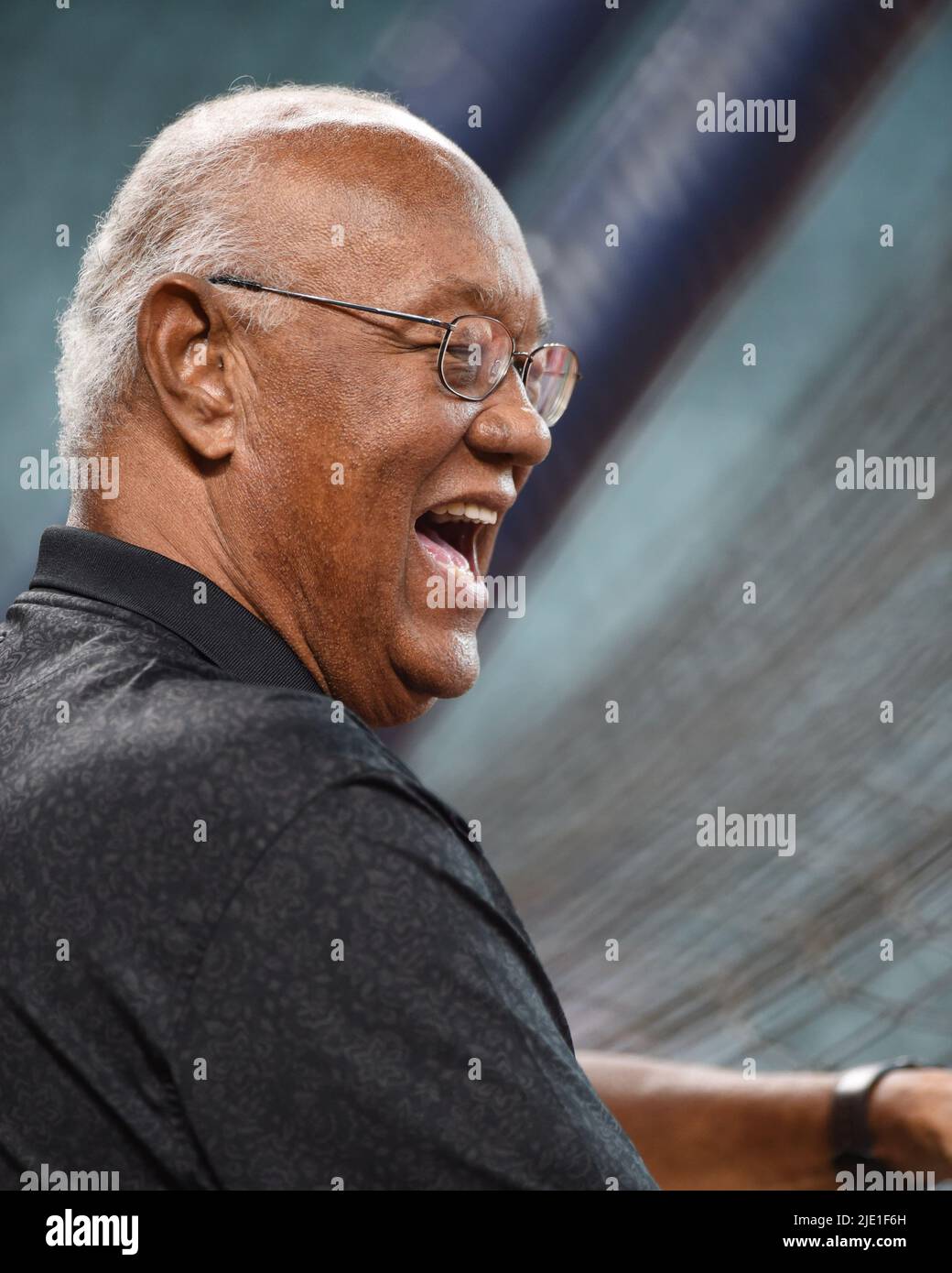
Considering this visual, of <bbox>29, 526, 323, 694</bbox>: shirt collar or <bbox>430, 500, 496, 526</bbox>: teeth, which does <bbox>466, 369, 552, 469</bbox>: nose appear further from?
<bbox>29, 526, 323, 694</bbox>: shirt collar

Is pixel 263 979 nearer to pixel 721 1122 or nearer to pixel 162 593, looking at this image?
pixel 162 593

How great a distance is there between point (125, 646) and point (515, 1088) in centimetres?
31

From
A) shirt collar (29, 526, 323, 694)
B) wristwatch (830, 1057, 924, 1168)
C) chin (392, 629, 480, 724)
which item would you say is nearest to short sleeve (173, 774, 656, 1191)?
shirt collar (29, 526, 323, 694)

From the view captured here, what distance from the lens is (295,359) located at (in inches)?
32.0

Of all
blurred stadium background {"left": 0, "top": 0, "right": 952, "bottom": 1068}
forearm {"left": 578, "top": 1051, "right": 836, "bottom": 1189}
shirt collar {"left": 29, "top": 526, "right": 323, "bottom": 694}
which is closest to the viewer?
shirt collar {"left": 29, "top": 526, "right": 323, "bottom": 694}

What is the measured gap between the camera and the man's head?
81 cm

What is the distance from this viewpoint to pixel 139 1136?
1.86 ft

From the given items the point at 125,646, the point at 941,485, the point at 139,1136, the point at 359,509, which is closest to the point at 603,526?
the point at 941,485

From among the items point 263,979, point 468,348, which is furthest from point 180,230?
point 263,979

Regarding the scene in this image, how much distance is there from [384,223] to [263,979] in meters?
0.49

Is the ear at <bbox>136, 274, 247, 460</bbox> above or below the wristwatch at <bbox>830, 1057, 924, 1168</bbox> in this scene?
above

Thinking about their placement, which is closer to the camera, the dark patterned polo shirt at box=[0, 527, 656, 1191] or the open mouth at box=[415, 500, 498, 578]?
the dark patterned polo shirt at box=[0, 527, 656, 1191]

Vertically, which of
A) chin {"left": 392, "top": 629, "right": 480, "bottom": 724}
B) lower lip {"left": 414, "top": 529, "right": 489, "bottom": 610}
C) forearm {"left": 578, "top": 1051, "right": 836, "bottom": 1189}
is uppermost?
lower lip {"left": 414, "top": 529, "right": 489, "bottom": 610}

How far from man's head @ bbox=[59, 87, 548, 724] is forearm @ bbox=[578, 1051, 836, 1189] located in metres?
0.49
